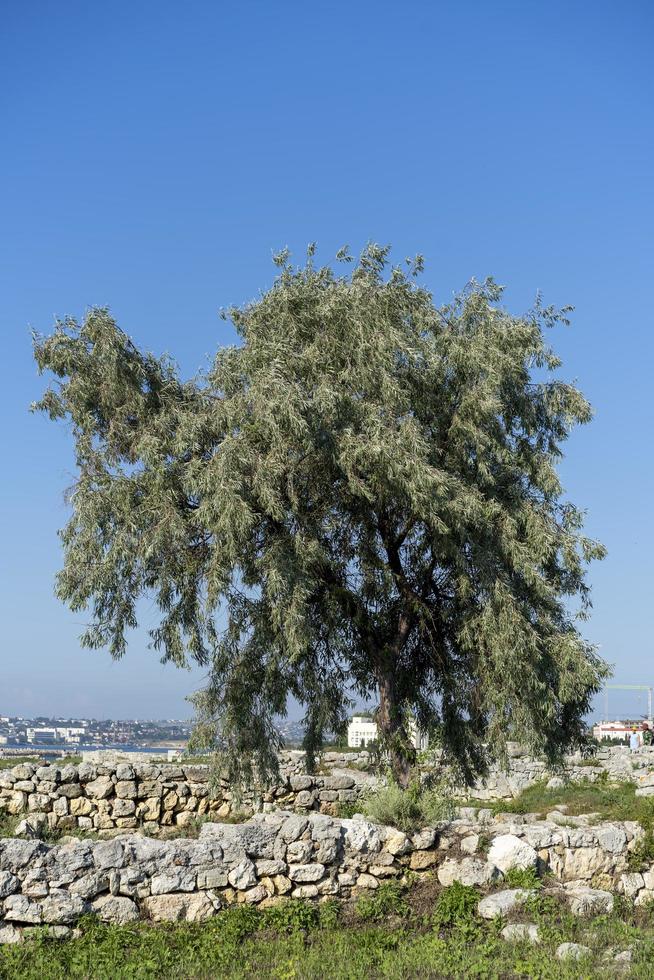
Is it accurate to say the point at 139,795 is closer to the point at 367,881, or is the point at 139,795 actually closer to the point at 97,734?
the point at 367,881

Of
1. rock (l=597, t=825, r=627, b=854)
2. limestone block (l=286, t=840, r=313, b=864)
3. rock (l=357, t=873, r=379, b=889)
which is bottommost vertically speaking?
rock (l=357, t=873, r=379, b=889)

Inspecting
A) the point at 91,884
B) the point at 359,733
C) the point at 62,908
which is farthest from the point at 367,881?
the point at 359,733

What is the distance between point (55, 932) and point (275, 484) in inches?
294

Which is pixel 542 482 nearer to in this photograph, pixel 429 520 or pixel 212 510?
pixel 429 520

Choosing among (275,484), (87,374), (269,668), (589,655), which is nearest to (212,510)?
(275,484)

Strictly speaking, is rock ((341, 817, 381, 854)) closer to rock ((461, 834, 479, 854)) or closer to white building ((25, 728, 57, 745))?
rock ((461, 834, 479, 854))

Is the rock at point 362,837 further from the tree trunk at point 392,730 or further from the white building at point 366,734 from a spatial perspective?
the white building at point 366,734

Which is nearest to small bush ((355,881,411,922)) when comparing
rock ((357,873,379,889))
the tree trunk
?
rock ((357,873,379,889))

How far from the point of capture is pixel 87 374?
15.5 metres

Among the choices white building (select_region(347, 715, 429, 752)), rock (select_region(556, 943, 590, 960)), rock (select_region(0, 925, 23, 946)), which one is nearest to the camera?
rock (select_region(556, 943, 590, 960))

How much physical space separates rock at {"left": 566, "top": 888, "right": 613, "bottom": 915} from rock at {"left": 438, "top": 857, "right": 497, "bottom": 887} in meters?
0.85

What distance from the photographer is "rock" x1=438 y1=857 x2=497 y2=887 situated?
936cm

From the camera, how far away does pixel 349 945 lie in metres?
8.21

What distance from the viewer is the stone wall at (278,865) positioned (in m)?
8.34
